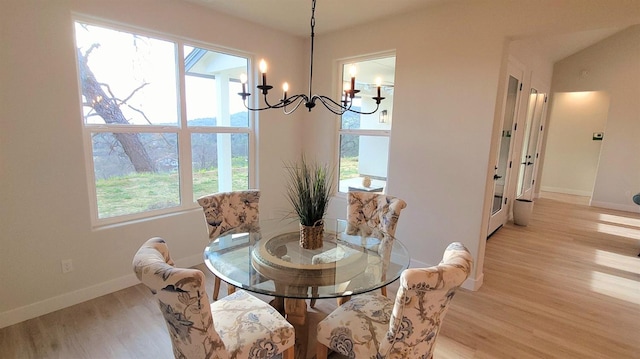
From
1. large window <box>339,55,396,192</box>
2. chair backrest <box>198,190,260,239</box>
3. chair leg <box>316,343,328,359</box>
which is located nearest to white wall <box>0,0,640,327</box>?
large window <box>339,55,396,192</box>

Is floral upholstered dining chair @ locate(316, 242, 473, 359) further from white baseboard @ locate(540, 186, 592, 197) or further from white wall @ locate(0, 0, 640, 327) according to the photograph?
white baseboard @ locate(540, 186, 592, 197)

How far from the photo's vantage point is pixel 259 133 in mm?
3648

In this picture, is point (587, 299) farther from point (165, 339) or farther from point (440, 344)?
point (165, 339)

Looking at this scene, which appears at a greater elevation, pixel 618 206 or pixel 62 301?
pixel 618 206

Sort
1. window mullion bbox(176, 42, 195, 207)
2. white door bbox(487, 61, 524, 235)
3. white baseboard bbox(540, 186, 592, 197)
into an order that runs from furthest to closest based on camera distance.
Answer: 1. white baseboard bbox(540, 186, 592, 197)
2. white door bbox(487, 61, 524, 235)
3. window mullion bbox(176, 42, 195, 207)

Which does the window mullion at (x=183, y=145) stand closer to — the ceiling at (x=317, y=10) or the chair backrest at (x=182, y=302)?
the ceiling at (x=317, y=10)

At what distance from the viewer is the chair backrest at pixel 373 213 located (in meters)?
2.44

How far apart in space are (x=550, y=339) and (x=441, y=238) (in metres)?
1.11

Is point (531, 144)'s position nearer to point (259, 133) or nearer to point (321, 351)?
point (259, 133)

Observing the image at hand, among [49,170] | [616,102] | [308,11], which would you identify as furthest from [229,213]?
[616,102]

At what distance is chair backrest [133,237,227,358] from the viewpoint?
1110 millimetres

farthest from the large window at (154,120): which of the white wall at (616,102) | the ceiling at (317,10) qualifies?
the white wall at (616,102)

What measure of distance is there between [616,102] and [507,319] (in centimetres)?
591

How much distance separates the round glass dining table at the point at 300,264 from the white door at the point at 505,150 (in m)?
2.69
